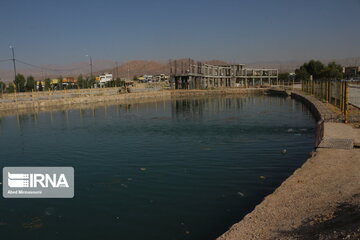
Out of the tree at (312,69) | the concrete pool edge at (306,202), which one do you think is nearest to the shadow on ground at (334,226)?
the concrete pool edge at (306,202)

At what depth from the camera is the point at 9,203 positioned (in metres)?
9.51

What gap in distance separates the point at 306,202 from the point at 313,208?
1.19 ft

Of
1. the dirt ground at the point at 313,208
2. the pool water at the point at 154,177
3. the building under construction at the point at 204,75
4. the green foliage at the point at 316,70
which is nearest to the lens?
the dirt ground at the point at 313,208

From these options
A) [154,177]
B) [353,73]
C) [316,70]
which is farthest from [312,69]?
[154,177]

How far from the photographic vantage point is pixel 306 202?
6.86 m

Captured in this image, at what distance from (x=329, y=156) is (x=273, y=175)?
1716 millimetres

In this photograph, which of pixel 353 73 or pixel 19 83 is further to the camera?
pixel 353 73

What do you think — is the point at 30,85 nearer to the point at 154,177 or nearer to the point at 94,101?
the point at 94,101

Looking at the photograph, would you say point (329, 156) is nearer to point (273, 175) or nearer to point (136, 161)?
point (273, 175)

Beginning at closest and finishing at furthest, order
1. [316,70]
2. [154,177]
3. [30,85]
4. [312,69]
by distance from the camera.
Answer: [154,177]
[30,85]
[316,70]
[312,69]

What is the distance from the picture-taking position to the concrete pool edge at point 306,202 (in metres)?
5.73

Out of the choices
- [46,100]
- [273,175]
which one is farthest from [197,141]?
[46,100]

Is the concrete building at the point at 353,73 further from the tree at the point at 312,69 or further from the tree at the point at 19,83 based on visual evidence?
the tree at the point at 19,83

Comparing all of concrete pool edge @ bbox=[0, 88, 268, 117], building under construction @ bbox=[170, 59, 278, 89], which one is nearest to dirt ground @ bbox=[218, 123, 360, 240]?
concrete pool edge @ bbox=[0, 88, 268, 117]
